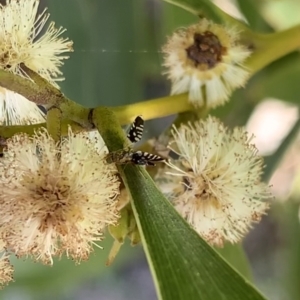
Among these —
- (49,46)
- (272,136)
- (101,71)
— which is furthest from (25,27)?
(272,136)

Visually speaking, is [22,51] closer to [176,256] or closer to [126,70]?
[176,256]

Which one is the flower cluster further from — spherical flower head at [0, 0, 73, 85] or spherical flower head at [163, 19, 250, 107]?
spherical flower head at [163, 19, 250, 107]

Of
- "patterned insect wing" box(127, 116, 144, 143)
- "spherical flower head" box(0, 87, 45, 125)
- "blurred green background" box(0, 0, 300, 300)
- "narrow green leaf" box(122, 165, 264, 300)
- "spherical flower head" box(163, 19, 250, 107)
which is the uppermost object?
"blurred green background" box(0, 0, 300, 300)

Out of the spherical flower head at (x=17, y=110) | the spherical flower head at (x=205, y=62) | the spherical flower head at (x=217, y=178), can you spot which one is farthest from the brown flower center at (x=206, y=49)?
the spherical flower head at (x=17, y=110)

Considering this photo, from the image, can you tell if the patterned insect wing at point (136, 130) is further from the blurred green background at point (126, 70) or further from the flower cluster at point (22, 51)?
the blurred green background at point (126, 70)

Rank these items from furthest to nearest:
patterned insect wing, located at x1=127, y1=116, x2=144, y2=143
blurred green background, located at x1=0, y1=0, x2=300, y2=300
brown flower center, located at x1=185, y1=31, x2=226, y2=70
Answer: blurred green background, located at x1=0, y1=0, x2=300, y2=300, brown flower center, located at x1=185, y1=31, x2=226, y2=70, patterned insect wing, located at x1=127, y1=116, x2=144, y2=143

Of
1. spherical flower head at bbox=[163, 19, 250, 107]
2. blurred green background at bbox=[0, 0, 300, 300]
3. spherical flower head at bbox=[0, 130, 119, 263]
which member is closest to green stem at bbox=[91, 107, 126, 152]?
spherical flower head at bbox=[0, 130, 119, 263]

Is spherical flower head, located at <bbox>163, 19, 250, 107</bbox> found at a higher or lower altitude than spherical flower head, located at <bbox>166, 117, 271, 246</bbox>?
higher

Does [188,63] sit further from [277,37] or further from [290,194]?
[290,194]
